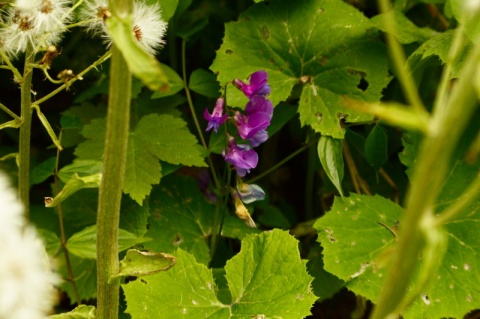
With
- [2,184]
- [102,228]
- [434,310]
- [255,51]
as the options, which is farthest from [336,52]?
[2,184]

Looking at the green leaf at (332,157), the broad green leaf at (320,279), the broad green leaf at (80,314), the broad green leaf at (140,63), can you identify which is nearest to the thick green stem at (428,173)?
the broad green leaf at (140,63)

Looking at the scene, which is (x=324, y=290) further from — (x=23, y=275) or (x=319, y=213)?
(x=23, y=275)

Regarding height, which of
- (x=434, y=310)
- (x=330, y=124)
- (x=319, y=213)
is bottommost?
(x=434, y=310)

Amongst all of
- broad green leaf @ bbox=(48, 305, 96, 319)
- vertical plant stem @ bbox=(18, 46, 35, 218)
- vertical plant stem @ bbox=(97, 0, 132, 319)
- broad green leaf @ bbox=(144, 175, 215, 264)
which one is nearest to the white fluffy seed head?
vertical plant stem @ bbox=(97, 0, 132, 319)

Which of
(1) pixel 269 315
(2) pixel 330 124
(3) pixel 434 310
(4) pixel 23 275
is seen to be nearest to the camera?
(4) pixel 23 275

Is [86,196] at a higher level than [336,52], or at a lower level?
lower

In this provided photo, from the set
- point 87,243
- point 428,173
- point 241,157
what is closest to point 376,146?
point 241,157

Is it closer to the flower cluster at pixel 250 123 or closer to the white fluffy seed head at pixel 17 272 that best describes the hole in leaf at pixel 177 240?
the flower cluster at pixel 250 123
